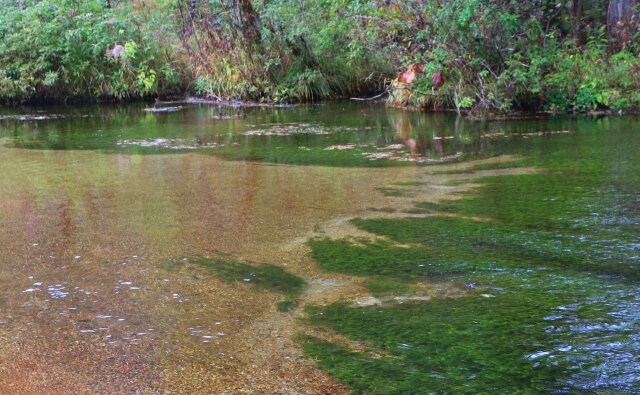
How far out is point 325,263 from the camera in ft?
15.2

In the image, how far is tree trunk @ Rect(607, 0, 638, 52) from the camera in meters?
13.4

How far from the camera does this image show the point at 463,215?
222 inches

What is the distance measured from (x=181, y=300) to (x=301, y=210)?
212 cm

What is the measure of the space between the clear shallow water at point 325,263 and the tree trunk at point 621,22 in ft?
15.7

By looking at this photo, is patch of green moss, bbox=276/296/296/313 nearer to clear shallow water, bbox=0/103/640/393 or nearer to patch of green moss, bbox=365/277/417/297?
clear shallow water, bbox=0/103/640/393

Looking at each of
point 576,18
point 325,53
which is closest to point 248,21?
point 325,53

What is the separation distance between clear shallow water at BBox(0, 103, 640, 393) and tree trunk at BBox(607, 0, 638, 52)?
189 inches

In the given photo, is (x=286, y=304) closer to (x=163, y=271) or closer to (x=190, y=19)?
(x=163, y=271)

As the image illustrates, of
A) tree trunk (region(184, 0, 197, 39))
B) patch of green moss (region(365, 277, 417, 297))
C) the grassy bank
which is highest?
tree trunk (region(184, 0, 197, 39))

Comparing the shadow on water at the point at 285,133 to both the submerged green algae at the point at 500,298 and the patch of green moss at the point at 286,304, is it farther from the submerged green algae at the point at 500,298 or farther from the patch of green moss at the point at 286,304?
the patch of green moss at the point at 286,304

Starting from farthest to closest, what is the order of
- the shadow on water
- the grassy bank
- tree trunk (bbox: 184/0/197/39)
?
tree trunk (bbox: 184/0/197/39) → the grassy bank → the shadow on water

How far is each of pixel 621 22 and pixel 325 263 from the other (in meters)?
10.7

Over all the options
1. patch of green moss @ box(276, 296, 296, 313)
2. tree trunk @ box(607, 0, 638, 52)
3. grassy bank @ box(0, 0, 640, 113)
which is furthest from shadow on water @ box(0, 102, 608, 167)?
patch of green moss @ box(276, 296, 296, 313)

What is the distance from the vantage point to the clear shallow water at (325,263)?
3.18 metres
